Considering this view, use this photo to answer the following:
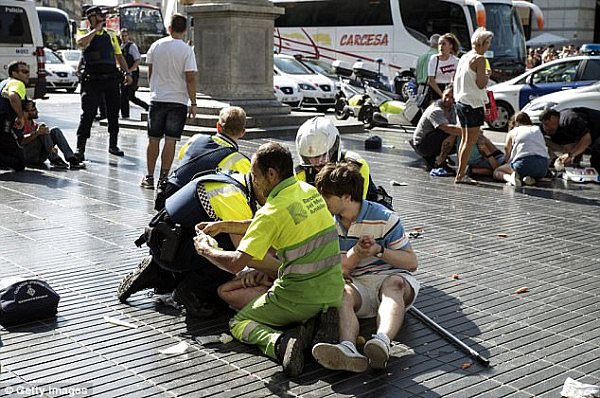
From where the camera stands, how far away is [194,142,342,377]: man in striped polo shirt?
13.8ft

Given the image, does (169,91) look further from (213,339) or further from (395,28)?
(395,28)

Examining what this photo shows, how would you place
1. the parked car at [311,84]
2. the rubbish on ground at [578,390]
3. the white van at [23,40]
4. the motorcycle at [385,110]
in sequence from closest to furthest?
the rubbish on ground at [578,390] → the motorcycle at [385,110] → the white van at [23,40] → the parked car at [311,84]

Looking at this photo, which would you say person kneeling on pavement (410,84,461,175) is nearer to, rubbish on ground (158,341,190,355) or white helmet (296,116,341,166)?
white helmet (296,116,341,166)

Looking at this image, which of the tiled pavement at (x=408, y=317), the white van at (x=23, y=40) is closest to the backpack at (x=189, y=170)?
the tiled pavement at (x=408, y=317)

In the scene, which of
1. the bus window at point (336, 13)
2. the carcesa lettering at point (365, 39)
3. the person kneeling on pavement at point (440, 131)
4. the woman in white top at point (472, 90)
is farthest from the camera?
the bus window at point (336, 13)

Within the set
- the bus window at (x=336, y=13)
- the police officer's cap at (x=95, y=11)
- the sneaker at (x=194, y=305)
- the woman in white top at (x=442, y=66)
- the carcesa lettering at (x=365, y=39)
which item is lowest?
Answer: the sneaker at (x=194, y=305)

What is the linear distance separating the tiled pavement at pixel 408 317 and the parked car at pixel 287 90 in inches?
515

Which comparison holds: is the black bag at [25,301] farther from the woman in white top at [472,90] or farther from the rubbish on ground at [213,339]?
the woman in white top at [472,90]

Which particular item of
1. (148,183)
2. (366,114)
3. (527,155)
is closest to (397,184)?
(527,155)

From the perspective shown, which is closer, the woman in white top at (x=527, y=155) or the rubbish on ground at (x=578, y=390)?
the rubbish on ground at (x=578, y=390)

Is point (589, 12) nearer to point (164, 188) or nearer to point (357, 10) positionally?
point (357, 10)

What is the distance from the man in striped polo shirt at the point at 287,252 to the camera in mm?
4219

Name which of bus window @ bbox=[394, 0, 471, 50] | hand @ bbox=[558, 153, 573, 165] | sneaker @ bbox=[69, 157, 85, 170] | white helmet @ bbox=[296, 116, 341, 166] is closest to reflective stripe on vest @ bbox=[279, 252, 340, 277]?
white helmet @ bbox=[296, 116, 341, 166]

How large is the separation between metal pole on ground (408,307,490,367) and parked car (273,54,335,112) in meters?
18.0
